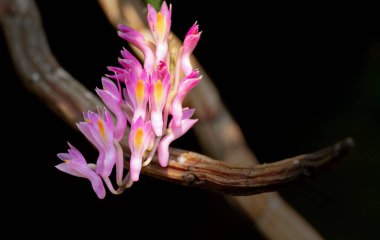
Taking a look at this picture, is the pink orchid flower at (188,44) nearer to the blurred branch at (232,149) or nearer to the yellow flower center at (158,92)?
the yellow flower center at (158,92)

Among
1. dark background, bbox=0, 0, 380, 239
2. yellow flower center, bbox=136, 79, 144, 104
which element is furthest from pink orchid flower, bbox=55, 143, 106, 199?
dark background, bbox=0, 0, 380, 239

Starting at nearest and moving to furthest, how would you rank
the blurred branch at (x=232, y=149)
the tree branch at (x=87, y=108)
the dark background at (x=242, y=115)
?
the tree branch at (x=87, y=108)
the blurred branch at (x=232, y=149)
the dark background at (x=242, y=115)

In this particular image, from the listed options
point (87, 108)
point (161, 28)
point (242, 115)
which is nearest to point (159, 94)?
point (161, 28)

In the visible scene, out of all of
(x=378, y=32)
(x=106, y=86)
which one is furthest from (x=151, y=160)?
(x=378, y=32)

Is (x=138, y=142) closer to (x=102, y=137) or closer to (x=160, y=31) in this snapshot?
(x=102, y=137)

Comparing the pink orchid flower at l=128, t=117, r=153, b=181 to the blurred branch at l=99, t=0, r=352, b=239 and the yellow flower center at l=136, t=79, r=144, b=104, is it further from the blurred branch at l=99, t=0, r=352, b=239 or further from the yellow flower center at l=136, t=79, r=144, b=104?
the blurred branch at l=99, t=0, r=352, b=239

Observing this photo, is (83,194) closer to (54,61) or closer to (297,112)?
(54,61)

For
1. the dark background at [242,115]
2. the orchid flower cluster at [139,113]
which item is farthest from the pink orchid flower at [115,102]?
the dark background at [242,115]
